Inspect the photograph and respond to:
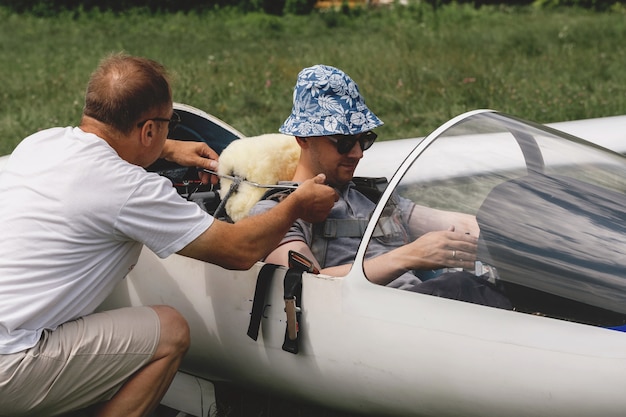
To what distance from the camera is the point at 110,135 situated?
2.80 m

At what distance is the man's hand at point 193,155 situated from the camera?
3.75 meters

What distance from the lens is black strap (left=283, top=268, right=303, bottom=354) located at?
2846mm

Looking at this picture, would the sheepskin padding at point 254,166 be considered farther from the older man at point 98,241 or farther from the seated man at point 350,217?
the older man at point 98,241

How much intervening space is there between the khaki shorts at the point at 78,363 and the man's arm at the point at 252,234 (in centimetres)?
33

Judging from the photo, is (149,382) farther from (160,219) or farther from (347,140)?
(347,140)

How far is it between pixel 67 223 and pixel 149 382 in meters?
0.62

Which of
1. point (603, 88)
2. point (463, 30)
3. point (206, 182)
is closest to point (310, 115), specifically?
point (206, 182)

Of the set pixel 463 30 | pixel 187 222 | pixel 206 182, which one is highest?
pixel 187 222

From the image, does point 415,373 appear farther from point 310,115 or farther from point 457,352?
point 310,115

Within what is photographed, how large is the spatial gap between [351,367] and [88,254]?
924 millimetres

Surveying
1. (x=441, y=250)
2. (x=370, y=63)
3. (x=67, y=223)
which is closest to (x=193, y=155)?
(x=67, y=223)

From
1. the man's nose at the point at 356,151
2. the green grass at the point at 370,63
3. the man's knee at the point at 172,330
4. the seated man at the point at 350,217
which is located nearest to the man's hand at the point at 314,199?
the seated man at the point at 350,217

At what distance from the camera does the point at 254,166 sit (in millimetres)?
3439

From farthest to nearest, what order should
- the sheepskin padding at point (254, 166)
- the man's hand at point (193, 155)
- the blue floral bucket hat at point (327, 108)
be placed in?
the man's hand at point (193, 155) → the sheepskin padding at point (254, 166) → the blue floral bucket hat at point (327, 108)
